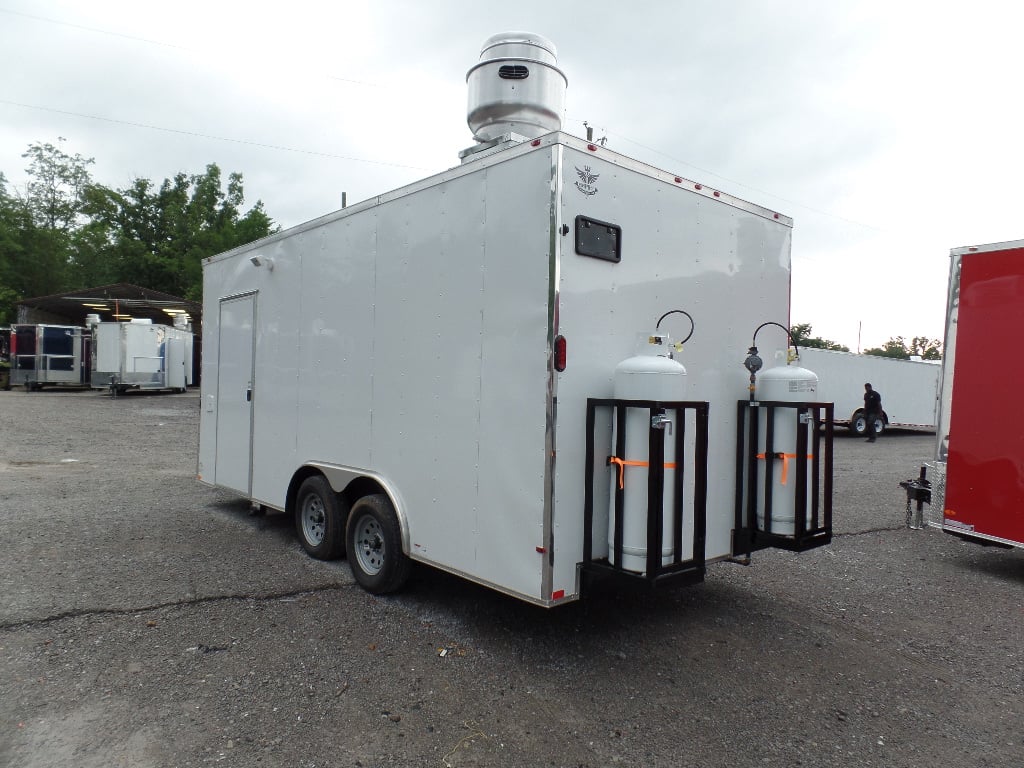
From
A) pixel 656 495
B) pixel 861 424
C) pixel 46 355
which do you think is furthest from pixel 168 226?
pixel 656 495

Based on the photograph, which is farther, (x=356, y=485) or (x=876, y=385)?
(x=876, y=385)

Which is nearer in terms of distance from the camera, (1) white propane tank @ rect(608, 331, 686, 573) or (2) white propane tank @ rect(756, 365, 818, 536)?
(1) white propane tank @ rect(608, 331, 686, 573)

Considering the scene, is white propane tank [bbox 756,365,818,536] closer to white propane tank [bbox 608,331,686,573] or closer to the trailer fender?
white propane tank [bbox 608,331,686,573]

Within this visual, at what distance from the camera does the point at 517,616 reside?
4273 millimetres

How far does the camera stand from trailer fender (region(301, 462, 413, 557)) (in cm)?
428

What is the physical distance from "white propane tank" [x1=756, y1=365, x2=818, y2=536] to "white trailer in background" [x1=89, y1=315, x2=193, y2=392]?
21858mm

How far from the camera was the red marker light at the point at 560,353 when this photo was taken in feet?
10.8

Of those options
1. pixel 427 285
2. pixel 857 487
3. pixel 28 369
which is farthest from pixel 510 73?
pixel 28 369

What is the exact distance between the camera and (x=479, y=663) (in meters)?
3.65

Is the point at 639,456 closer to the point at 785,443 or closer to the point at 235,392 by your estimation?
the point at 785,443

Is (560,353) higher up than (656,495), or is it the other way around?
(560,353)

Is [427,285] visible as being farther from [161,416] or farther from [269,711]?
[161,416]

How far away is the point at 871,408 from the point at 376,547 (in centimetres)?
1824

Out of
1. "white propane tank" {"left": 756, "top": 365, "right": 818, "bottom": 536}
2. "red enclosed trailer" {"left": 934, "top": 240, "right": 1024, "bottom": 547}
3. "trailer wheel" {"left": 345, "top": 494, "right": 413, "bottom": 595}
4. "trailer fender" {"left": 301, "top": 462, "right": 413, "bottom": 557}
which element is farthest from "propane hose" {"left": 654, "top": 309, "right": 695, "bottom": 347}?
"red enclosed trailer" {"left": 934, "top": 240, "right": 1024, "bottom": 547}
